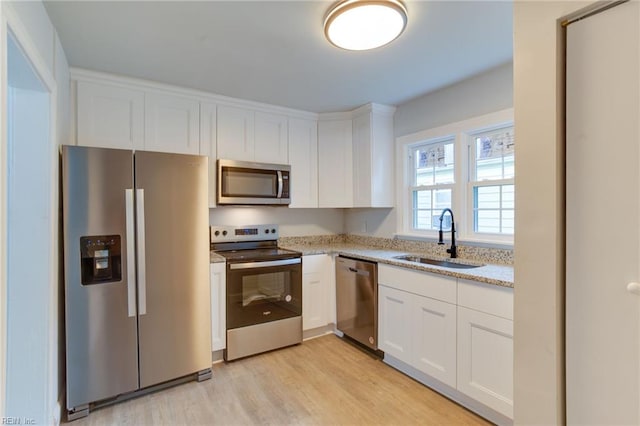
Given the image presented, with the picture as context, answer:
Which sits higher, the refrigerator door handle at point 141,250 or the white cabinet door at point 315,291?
the refrigerator door handle at point 141,250

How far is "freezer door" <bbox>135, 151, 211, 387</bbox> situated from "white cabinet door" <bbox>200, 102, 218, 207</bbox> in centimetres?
52

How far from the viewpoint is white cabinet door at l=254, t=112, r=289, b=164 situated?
314 centimetres

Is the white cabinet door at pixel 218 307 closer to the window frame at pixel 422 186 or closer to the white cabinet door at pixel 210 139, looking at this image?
the white cabinet door at pixel 210 139

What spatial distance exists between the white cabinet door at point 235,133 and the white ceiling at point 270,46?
212mm

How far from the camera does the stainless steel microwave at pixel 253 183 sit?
286cm

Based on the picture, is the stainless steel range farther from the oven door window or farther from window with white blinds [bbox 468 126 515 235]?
window with white blinds [bbox 468 126 515 235]

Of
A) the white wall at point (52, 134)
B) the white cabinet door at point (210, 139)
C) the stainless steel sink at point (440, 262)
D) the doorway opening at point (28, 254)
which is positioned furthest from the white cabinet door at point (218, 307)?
the stainless steel sink at point (440, 262)

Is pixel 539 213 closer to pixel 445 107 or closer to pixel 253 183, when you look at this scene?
pixel 445 107

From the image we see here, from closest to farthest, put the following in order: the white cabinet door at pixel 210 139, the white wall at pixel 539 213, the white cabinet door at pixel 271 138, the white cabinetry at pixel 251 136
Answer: the white wall at pixel 539 213, the white cabinet door at pixel 210 139, the white cabinetry at pixel 251 136, the white cabinet door at pixel 271 138

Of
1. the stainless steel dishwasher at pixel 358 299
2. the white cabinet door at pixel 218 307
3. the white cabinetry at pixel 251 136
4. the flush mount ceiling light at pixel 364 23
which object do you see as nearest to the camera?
the flush mount ceiling light at pixel 364 23

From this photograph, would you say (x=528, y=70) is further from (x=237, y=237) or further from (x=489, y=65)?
(x=237, y=237)

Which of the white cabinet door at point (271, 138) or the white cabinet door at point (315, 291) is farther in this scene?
the white cabinet door at point (271, 138)

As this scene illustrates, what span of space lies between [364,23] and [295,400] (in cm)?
230

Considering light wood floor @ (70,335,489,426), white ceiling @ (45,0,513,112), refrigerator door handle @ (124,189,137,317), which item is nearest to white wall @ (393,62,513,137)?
white ceiling @ (45,0,513,112)
